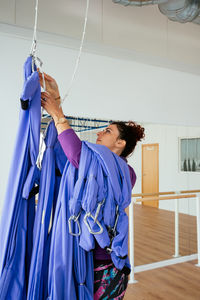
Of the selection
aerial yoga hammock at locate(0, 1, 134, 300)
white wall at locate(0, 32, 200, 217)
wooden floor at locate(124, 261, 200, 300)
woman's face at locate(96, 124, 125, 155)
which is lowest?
wooden floor at locate(124, 261, 200, 300)

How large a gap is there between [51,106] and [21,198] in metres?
0.37

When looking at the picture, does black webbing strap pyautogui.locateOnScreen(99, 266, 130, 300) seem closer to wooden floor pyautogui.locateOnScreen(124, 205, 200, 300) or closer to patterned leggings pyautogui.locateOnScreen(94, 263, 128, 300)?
patterned leggings pyautogui.locateOnScreen(94, 263, 128, 300)

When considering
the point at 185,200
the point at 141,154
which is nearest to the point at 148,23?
the point at 141,154

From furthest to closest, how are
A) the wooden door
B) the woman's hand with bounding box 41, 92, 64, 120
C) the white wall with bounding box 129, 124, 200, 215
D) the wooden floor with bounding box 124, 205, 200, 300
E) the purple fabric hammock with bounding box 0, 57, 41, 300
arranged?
the white wall with bounding box 129, 124, 200, 215 → the wooden door → the wooden floor with bounding box 124, 205, 200, 300 → the woman's hand with bounding box 41, 92, 64, 120 → the purple fabric hammock with bounding box 0, 57, 41, 300

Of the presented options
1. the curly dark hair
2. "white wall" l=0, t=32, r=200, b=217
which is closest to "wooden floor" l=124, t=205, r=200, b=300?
"white wall" l=0, t=32, r=200, b=217

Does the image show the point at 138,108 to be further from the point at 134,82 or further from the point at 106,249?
the point at 106,249

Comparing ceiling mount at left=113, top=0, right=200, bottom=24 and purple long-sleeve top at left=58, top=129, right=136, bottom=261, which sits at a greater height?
ceiling mount at left=113, top=0, right=200, bottom=24

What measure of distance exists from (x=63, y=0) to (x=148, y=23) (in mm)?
1149

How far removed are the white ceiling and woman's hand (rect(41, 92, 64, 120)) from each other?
208 centimetres

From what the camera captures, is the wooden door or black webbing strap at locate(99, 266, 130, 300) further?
the wooden door

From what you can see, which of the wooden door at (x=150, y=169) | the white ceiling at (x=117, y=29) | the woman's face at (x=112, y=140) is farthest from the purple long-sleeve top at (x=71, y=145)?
the wooden door at (x=150, y=169)

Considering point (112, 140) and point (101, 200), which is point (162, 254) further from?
point (101, 200)

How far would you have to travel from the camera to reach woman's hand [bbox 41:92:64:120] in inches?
44.0

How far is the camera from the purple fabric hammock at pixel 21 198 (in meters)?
1.00
